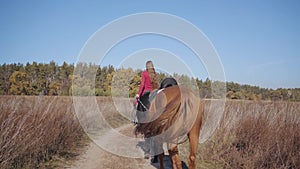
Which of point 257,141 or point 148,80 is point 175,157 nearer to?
point 148,80


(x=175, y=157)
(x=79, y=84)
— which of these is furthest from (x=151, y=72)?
(x=79, y=84)

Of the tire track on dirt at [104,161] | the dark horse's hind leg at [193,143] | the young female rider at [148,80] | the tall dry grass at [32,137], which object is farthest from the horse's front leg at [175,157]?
the tall dry grass at [32,137]

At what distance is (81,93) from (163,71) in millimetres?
11449

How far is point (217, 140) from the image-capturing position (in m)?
6.65

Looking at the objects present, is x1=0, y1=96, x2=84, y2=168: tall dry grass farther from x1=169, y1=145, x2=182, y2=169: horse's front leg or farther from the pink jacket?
x1=169, y1=145, x2=182, y2=169: horse's front leg

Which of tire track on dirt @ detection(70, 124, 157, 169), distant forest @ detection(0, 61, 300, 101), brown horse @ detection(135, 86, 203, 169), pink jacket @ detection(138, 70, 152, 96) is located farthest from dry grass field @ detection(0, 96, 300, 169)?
pink jacket @ detection(138, 70, 152, 96)

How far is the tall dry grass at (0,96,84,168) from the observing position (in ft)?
14.5

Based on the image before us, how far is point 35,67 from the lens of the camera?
201ft

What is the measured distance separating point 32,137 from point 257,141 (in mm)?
5085

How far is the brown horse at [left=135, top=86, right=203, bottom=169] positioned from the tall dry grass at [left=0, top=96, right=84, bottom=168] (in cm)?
250

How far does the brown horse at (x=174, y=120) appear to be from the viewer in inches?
144

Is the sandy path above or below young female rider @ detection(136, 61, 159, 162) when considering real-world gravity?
below

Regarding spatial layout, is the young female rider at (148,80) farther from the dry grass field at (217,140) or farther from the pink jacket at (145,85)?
the dry grass field at (217,140)

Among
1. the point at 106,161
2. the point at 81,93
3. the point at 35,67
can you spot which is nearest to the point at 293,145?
the point at 106,161
